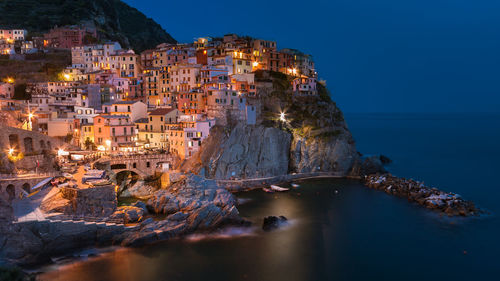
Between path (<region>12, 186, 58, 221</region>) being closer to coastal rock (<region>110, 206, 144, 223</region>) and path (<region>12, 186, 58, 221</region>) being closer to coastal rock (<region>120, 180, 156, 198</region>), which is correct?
coastal rock (<region>110, 206, 144, 223</region>)

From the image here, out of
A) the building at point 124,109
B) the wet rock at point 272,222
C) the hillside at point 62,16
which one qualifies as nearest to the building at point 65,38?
the hillside at point 62,16

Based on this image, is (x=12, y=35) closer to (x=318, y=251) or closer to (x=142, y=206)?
(x=142, y=206)

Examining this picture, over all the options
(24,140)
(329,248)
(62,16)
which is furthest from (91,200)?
(62,16)

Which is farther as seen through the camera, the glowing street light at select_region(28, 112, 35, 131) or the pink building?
the pink building

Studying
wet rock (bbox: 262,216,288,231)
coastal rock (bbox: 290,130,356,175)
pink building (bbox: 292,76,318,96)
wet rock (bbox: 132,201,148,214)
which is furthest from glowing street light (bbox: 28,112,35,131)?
pink building (bbox: 292,76,318,96)

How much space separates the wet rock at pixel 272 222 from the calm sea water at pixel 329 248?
919 mm

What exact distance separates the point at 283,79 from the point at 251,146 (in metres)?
18.8

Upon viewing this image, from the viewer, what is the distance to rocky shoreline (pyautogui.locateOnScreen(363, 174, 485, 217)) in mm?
39438

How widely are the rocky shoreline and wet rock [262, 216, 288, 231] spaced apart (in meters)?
17.6

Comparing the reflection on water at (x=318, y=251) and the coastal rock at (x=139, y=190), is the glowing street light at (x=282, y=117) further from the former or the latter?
the coastal rock at (x=139, y=190)

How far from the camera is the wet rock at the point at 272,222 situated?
34975mm

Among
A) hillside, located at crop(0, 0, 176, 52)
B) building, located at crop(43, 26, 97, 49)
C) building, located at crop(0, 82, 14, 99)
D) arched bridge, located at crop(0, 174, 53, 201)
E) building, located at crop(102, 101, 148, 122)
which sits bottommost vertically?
arched bridge, located at crop(0, 174, 53, 201)

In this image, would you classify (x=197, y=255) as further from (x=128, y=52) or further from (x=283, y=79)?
(x=128, y=52)

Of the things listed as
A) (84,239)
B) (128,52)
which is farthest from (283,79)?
(84,239)
